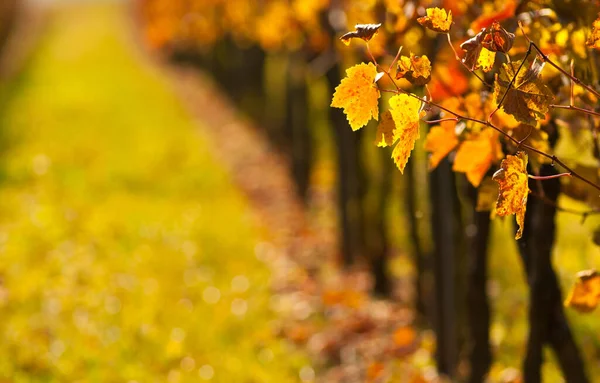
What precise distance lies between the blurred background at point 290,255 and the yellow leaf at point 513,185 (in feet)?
2.96

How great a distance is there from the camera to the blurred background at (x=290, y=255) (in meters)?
4.08

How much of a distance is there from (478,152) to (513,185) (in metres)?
0.80

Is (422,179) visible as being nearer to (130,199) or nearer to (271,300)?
(130,199)

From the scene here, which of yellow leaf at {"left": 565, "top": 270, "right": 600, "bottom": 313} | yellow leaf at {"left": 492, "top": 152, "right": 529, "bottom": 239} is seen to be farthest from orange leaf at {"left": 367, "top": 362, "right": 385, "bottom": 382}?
yellow leaf at {"left": 492, "top": 152, "right": 529, "bottom": 239}

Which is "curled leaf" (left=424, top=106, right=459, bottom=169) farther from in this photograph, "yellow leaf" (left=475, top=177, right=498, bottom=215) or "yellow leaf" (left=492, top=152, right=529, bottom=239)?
"yellow leaf" (left=492, top=152, right=529, bottom=239)

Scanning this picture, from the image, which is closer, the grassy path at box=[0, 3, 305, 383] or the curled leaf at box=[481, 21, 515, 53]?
the curled leaf at box=[481, 21, 515, 53]

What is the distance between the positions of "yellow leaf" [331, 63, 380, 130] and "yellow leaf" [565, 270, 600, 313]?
1.01 metres

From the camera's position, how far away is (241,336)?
526 cm

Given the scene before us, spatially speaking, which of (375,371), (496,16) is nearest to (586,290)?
(496,16)

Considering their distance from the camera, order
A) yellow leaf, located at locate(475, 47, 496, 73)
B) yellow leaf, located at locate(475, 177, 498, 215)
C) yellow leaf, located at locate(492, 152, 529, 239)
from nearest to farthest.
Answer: yellow leaf, located at locate(492, 152, 529, 239), yellow leaf, located at locate(475, 47, 496, 73), yellow leaf, located at locate(475, 177, 498, 215)

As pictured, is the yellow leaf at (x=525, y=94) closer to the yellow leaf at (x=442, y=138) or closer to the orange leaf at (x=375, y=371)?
the yellow leaf at (x=442, y=138)

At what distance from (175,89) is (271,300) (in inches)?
640

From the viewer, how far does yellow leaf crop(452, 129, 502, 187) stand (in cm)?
275

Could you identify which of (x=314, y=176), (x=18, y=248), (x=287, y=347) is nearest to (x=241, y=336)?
(x=287, y=347)
